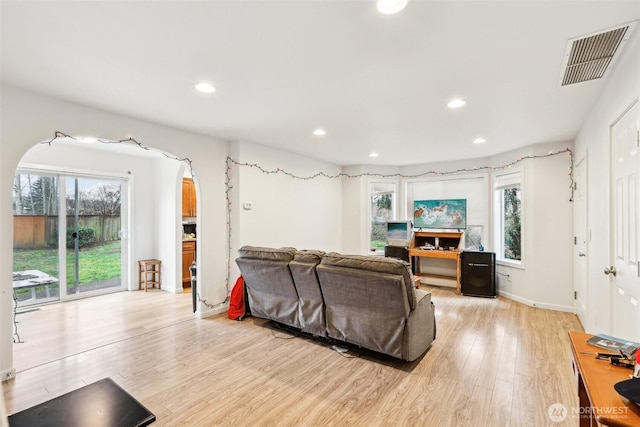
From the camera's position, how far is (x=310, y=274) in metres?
3.09

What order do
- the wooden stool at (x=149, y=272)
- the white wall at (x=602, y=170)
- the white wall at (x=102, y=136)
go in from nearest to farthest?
the white wall at (x=602, y=170) → the white wall at (x=102, y=136) → the wooden stool at (x=149, y=272)

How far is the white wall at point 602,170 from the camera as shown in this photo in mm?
1974

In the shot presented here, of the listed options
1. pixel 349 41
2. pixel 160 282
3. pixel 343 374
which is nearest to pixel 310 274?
pixel 343 374

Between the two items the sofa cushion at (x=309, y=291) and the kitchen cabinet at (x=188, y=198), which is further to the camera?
the kitchen cabinet at (x=188, y=198)

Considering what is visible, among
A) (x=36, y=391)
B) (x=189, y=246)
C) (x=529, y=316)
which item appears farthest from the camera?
(x=189, y=246)

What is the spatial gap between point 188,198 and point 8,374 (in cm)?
373

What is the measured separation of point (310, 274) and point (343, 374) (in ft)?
3.16

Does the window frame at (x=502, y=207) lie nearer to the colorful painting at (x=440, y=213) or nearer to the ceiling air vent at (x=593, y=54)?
the colorful painting at (x=440, y=213)

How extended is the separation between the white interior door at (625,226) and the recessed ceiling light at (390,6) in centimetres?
159

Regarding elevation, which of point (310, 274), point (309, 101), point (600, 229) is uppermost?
point (309, 101)

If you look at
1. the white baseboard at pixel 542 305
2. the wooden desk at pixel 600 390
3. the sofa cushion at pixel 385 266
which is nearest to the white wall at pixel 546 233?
the white baseboard at pixel 542 305

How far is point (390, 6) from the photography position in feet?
5.19

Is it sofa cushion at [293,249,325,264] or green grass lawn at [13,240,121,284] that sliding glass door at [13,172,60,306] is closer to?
green grass lawn at [13,240,121,284]

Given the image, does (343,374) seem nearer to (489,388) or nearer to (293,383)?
(293,383)
